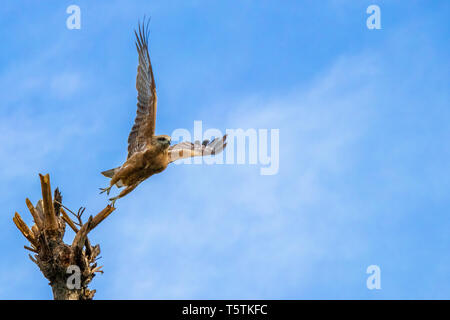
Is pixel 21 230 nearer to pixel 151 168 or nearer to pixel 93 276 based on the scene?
pixel 93 276

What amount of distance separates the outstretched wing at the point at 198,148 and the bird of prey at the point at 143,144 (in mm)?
393

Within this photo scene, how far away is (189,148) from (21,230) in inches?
152

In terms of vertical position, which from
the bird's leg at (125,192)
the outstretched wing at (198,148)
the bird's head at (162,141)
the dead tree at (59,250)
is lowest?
the dead tree at (59,250)

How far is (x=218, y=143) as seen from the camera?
1355 centimetres

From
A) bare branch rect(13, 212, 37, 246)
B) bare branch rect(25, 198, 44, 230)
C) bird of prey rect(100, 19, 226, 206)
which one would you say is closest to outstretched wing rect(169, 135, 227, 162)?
bird of prey rect(100, 19, 226, 206)

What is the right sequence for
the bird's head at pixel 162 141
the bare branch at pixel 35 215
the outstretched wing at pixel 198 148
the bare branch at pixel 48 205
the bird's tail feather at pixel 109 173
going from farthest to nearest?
1. the outstretched wing at pixel 198 148
2. the bird's tail feather at pixel 109 173
3. the bare branch at pixel 35 215
4. the bird's head at pixel 162 141
5. the bare branch at pixel 48 205

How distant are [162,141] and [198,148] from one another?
1936mm

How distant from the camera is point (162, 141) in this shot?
38.2 ft

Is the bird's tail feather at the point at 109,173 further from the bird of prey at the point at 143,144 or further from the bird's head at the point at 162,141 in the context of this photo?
the bird's head at the point at 162,141

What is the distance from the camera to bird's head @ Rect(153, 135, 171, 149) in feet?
38.2

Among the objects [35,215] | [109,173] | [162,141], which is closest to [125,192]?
[109,173]

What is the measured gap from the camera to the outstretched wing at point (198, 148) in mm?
12809

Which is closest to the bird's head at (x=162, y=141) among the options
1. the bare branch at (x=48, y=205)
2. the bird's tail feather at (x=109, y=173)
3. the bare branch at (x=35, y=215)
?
the bird's tail feather at (x=109, y=173)

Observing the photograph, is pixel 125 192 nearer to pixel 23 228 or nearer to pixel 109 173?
pixel 109 173
